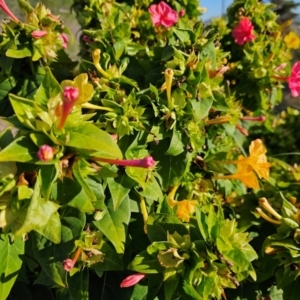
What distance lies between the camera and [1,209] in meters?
0.75

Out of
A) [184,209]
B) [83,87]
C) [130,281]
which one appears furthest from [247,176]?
[83,87]

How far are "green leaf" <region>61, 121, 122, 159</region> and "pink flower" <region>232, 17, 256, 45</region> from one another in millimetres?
1023

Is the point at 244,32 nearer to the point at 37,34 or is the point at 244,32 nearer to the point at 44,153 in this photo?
the point at 37,34

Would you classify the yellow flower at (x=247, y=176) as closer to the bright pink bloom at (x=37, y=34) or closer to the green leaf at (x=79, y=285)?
the green leaf at (x=79, y=285)

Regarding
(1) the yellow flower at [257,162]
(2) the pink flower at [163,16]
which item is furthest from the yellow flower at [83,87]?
(2) the pink flower at [163,16]

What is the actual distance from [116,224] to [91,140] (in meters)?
0.27

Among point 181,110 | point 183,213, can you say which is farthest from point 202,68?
point 183,213

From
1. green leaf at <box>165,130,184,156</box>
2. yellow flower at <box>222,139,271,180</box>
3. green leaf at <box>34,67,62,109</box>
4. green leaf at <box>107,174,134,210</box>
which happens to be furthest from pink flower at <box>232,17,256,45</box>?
green leaf at <box>34,67,62,109</box>

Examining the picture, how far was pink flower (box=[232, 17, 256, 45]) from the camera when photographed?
61.4 inches

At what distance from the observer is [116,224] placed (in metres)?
0.91

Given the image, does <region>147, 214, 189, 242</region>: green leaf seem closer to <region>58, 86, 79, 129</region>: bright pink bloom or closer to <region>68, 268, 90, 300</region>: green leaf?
<region>68, 268, 90, 300</region>: green leaf

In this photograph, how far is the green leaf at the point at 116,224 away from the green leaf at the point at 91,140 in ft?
0.74

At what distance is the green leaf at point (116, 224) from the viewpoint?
89cm

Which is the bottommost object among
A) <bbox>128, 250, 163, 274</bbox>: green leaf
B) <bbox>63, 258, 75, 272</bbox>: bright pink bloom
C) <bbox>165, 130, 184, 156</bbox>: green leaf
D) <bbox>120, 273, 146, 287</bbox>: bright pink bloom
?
<bbox>120, 273, 146, 287</bbox>: bright pink bloom
